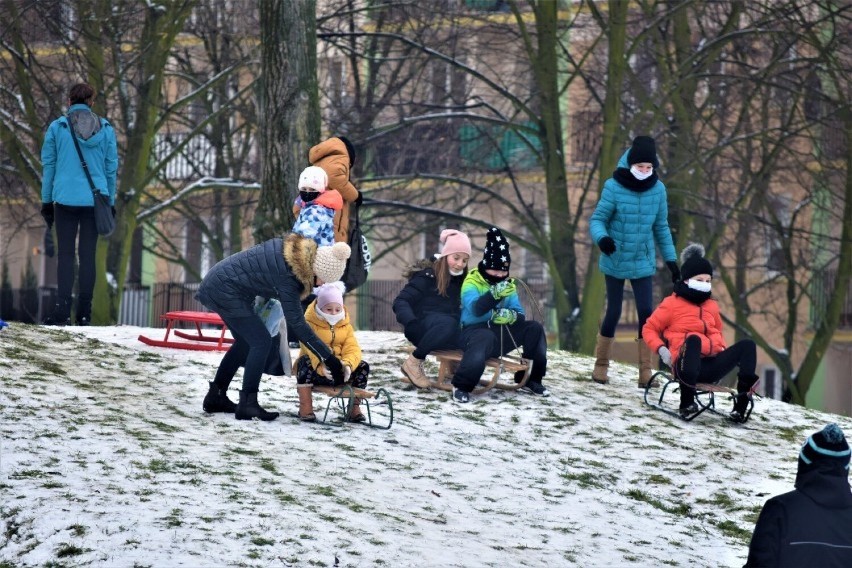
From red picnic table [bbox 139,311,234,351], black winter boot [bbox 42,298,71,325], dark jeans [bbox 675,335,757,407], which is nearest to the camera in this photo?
dark jeans [bbox 675,335,757,407]

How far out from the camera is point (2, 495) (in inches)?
351

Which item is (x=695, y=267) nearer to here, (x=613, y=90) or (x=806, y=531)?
(x=806, y=531)

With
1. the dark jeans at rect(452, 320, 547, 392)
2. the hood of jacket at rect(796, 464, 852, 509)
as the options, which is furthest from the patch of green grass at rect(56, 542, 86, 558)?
the dark jeans at rect(452, 320, 547, 392)

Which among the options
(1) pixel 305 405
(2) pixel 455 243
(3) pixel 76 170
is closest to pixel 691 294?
(2) pixel 455 243

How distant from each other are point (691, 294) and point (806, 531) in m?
6.56

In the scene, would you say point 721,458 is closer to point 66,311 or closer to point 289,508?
point 289,508

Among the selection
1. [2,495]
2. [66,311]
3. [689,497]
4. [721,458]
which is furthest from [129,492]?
[66,311]

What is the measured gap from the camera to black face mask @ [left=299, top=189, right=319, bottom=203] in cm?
1255

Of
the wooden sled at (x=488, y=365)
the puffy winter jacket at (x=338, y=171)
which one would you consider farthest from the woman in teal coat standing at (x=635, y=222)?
the puffy winter jacket at (x=338, y=171)

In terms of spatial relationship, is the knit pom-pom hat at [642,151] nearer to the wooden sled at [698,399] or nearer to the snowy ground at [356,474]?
the wooden sled at [698,399]

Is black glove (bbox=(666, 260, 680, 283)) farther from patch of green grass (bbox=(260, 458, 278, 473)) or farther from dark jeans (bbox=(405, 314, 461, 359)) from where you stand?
patch of green grass (bbox=(260, 458, 278, 473))

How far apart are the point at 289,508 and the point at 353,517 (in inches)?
14.6

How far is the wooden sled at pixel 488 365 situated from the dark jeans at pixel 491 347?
0.07 meters

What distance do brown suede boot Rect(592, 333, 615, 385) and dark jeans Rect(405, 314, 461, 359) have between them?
1.70 m
